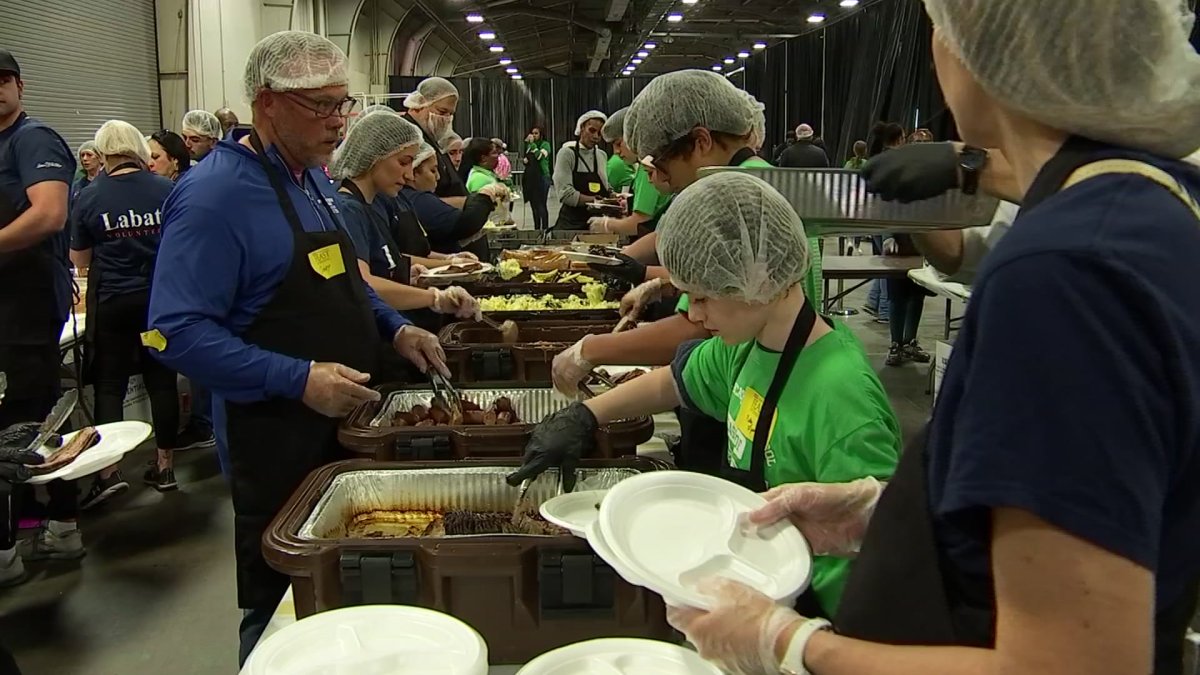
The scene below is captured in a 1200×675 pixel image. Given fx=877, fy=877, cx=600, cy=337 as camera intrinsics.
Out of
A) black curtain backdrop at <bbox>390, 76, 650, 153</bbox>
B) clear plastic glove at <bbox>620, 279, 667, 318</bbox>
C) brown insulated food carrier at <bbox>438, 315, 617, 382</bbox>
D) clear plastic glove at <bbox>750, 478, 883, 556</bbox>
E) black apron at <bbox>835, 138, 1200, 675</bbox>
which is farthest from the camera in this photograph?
black curtain backdrop at <bbox>390, 76, 650, 153</bbox>

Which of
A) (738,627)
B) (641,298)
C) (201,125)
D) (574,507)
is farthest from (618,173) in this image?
(738,627)

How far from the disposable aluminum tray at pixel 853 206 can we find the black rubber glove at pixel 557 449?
57 centimetres

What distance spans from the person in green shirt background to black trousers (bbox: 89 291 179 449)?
3487 millimetres

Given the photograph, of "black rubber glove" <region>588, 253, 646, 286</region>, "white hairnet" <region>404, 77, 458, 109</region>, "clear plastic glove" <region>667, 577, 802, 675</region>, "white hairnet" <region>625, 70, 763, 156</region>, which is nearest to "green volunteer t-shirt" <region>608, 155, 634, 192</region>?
"white hairnet" <region>404, 77, 458, 109</region>

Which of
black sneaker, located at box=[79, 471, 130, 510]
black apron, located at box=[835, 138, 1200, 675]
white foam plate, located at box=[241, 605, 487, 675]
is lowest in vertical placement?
black sneaker, located at box=[79, 471, 130, 510]

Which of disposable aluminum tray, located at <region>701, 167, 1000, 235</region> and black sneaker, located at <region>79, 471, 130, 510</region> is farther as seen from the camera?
black sneaker, located at <region>79, 471, 130, 510</region>

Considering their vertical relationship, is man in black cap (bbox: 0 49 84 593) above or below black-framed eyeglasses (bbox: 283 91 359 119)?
below

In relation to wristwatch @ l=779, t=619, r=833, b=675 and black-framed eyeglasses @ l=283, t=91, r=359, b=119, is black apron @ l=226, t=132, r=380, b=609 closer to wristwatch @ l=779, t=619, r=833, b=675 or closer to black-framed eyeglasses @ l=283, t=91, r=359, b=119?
black-framed eyeglasses @ l=283, t=91, r=359, b=119

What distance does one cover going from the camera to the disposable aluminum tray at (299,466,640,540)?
5.72 ft

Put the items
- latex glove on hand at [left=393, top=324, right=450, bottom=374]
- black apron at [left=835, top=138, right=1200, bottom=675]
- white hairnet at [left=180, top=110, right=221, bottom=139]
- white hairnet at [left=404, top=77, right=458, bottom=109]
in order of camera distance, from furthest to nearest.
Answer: white hairnet at [left=180, top=110, right=221, bottom=139] < white hairnet at [left=404, top=77, right=458, bottom=109] < latex glove on hand at [left=393, top=324, right=450, bottom=374] < black apron at [left=835, top=138, right=1200, bottom=675]

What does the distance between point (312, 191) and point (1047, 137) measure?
1.83 m

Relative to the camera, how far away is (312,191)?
2.18 meters

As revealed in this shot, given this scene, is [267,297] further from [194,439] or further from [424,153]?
[194,439]

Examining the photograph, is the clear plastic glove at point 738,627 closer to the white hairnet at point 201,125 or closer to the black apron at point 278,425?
the black apron at point 278,425
